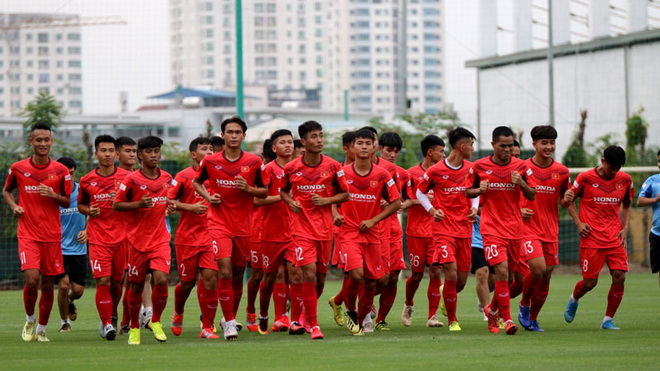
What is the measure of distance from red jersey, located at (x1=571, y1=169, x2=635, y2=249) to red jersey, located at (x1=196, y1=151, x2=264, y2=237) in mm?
3869

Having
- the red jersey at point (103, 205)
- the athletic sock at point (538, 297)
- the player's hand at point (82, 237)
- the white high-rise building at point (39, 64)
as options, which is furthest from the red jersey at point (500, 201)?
the white high-rise building at point (39, 64)

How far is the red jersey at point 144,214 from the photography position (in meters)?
11.9

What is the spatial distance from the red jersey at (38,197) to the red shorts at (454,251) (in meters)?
4.44

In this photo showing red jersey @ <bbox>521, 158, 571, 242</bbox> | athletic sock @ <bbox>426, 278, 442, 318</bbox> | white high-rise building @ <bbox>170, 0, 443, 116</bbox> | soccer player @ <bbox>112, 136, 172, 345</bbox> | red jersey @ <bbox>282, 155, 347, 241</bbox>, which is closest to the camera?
soccer player @ <bbox>112, 136, 172, 345</bbox>

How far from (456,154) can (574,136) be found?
54.8ft

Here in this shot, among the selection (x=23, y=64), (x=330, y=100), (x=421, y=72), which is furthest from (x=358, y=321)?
(x=421, y=72)

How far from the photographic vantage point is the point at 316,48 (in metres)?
181

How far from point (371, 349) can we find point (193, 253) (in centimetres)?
277

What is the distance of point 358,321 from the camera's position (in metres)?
12.7

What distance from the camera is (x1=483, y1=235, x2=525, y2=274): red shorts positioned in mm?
12172

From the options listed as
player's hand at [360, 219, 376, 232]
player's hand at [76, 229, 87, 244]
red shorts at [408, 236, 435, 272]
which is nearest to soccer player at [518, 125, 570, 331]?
red shorts at [408, 236, 435, 272]

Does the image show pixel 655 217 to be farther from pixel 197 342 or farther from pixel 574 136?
pixel 574 136

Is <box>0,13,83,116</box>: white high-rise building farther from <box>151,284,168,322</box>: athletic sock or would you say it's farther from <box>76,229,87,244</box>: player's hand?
<box>151,284,168,322</box>: athletic sock

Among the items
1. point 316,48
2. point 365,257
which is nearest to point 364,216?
point 365,257
